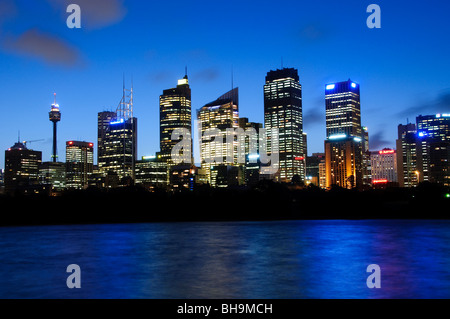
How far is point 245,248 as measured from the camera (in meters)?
36.7

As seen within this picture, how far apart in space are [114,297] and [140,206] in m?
100

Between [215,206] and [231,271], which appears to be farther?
[215,206]

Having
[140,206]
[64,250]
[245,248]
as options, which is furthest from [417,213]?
[64,250]

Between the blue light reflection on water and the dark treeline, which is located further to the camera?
the dark treeline

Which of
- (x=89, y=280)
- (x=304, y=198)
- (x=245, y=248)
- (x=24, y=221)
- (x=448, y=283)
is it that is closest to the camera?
(x=448, y=283)

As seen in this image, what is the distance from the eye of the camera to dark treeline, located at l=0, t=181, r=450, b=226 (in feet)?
347

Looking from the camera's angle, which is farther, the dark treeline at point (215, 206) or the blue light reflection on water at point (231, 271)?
the dark treeline at point (215, 206)

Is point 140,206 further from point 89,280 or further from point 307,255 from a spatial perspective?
point 89,280

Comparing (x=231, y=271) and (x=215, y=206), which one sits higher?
(x=231, y=271)

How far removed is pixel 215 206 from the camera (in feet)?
381

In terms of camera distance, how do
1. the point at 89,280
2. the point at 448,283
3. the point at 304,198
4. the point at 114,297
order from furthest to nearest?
the point at 304,198 → the point at 89,280 → the point at 448,283 → the point at 114,297

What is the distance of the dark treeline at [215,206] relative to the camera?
10562 centimetres
